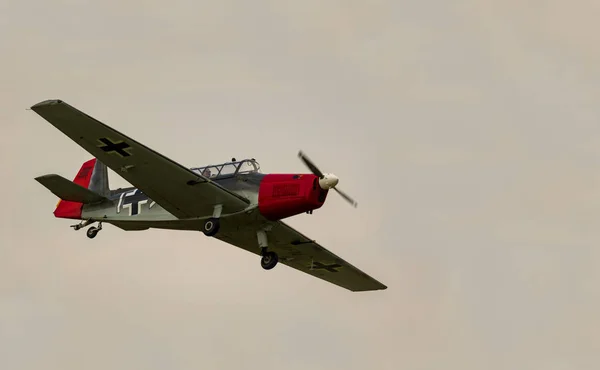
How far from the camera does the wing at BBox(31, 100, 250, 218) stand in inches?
1107

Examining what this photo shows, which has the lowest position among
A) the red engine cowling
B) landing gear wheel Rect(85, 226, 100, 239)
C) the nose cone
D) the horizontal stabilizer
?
landing gear wheel Rect(85, 226, 100, 239)

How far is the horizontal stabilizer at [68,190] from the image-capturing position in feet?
105

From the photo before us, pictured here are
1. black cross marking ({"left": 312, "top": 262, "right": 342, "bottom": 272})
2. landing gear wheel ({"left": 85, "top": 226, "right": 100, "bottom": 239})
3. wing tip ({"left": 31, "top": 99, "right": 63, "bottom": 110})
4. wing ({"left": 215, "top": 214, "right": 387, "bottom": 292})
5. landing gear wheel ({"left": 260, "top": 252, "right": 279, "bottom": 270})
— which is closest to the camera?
wing tip ({"left": 31, "top": 99, "right": 63, "bottom": 110})

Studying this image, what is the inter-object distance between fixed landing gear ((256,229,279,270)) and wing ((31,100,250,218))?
1312mm

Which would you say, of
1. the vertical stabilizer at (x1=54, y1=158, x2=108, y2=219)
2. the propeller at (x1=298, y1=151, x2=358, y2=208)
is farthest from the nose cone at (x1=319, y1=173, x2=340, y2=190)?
the vertical stabilizer at (x1=54, y1=158, x2=108, y2=219)

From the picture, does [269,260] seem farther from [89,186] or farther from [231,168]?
[89,186]

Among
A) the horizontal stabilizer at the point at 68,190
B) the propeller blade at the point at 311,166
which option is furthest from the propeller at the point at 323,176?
the horizontal stabilizer at the point at 68,190

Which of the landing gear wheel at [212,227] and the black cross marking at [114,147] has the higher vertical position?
the black cross marking at [114,147]

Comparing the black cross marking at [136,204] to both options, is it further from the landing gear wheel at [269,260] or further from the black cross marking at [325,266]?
the black cross marking at [325,266]

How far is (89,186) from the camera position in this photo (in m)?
34.5

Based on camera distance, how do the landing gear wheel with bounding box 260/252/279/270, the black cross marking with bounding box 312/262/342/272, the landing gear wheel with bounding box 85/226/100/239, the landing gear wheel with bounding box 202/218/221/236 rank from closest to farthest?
1. the landing gear wheel with bounding box 202/218/221/236
2. the landing gear wheel with bounding box 260/252/279/270
3. the landing gear wheel with bounding box 85/226/100/239
4. the black cross marking with bounding box 312/262/342/272

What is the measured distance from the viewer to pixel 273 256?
102 ft

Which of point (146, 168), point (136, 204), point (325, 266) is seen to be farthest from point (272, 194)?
point (325, 266)

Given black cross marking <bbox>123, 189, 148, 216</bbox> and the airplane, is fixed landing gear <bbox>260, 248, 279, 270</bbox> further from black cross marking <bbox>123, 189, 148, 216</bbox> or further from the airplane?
black cross marking <bbox>123, 189, 148, 216</bbox>
